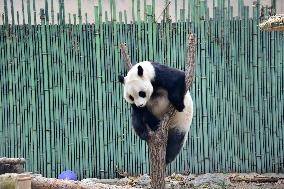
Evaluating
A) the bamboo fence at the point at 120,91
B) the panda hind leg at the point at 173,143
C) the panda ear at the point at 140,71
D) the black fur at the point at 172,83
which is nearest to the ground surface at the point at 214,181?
the bamboo fence at the point at 120,91

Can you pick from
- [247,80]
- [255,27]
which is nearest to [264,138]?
[247,80]

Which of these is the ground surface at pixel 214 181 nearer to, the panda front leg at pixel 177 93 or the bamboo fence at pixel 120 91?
the bamboo fence at pixel 120 91

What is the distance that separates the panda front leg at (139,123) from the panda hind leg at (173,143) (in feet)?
0.98

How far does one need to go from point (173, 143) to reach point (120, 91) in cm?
258

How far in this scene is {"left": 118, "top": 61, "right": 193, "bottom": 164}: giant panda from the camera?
4.21 metres

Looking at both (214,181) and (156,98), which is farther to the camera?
(214,181)

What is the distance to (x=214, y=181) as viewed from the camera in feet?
22.2

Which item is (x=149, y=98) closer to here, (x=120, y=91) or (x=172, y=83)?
(x=172, y=83)

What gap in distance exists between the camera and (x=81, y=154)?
697 centimetres

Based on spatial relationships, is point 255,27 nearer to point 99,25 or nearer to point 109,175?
point 99,25

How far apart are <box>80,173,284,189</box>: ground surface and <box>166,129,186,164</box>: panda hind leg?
220cm

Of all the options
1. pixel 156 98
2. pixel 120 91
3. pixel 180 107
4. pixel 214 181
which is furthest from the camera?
pixel 120 91

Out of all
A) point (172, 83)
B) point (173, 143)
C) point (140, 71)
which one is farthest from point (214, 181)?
point (140, 71)

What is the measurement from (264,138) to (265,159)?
260 millimetres
